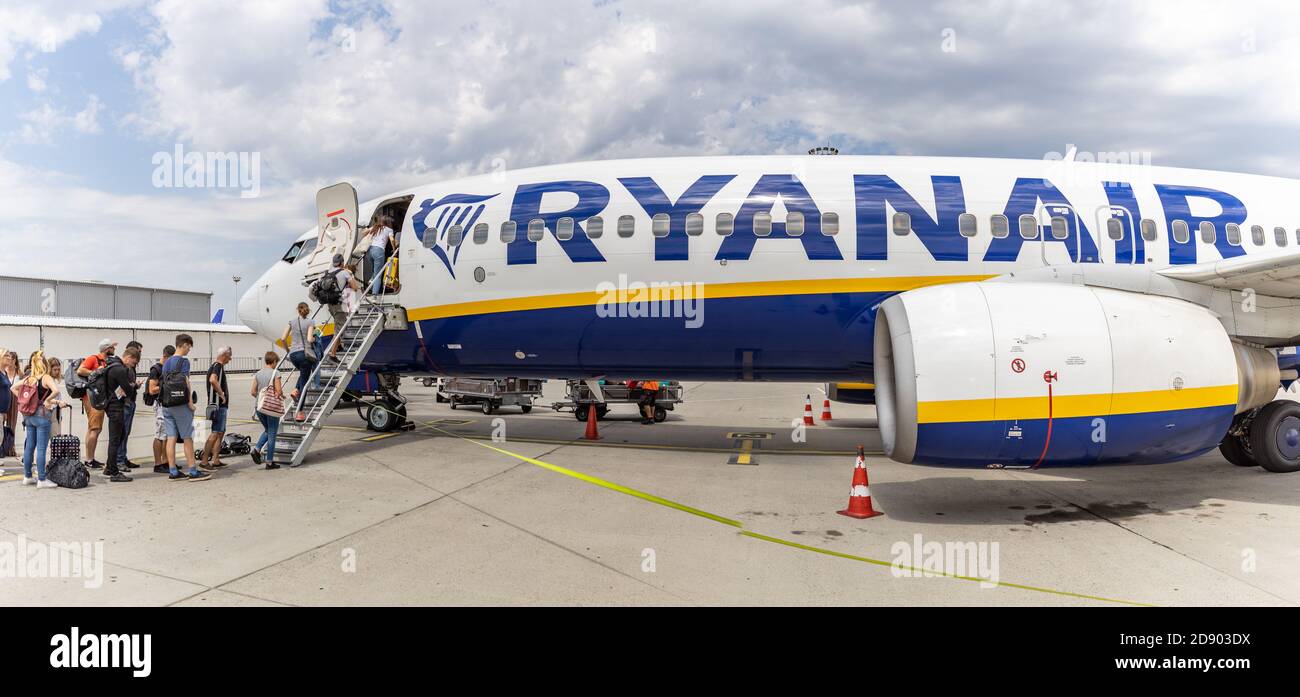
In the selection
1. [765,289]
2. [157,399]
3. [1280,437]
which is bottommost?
[1280,437]

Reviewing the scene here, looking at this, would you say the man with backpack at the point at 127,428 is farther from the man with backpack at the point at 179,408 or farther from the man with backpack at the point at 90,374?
the man with backpack at the point at 179,408

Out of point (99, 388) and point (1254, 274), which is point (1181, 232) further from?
point (99, 388)

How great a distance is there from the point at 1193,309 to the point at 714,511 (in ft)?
21.0

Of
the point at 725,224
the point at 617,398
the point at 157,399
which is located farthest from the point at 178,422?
the point at 617,398

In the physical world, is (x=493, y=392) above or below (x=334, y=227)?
below

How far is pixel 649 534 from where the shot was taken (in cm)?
656

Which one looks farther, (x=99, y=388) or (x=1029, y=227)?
(x=1029, y=227)

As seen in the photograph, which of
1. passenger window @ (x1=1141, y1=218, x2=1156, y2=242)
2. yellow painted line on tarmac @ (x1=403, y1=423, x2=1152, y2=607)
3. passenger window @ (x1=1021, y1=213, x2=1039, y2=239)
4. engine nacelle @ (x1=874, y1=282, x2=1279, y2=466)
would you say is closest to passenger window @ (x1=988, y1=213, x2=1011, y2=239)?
passenger window @ (x1=1021, y1=213, x2=1039, y2=239)

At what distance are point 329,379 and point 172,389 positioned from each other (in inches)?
122

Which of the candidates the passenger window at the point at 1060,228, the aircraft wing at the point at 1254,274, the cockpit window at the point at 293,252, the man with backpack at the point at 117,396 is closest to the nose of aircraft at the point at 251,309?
the cockpit window at the point at 293,252

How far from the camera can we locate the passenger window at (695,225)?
32.6 feet
